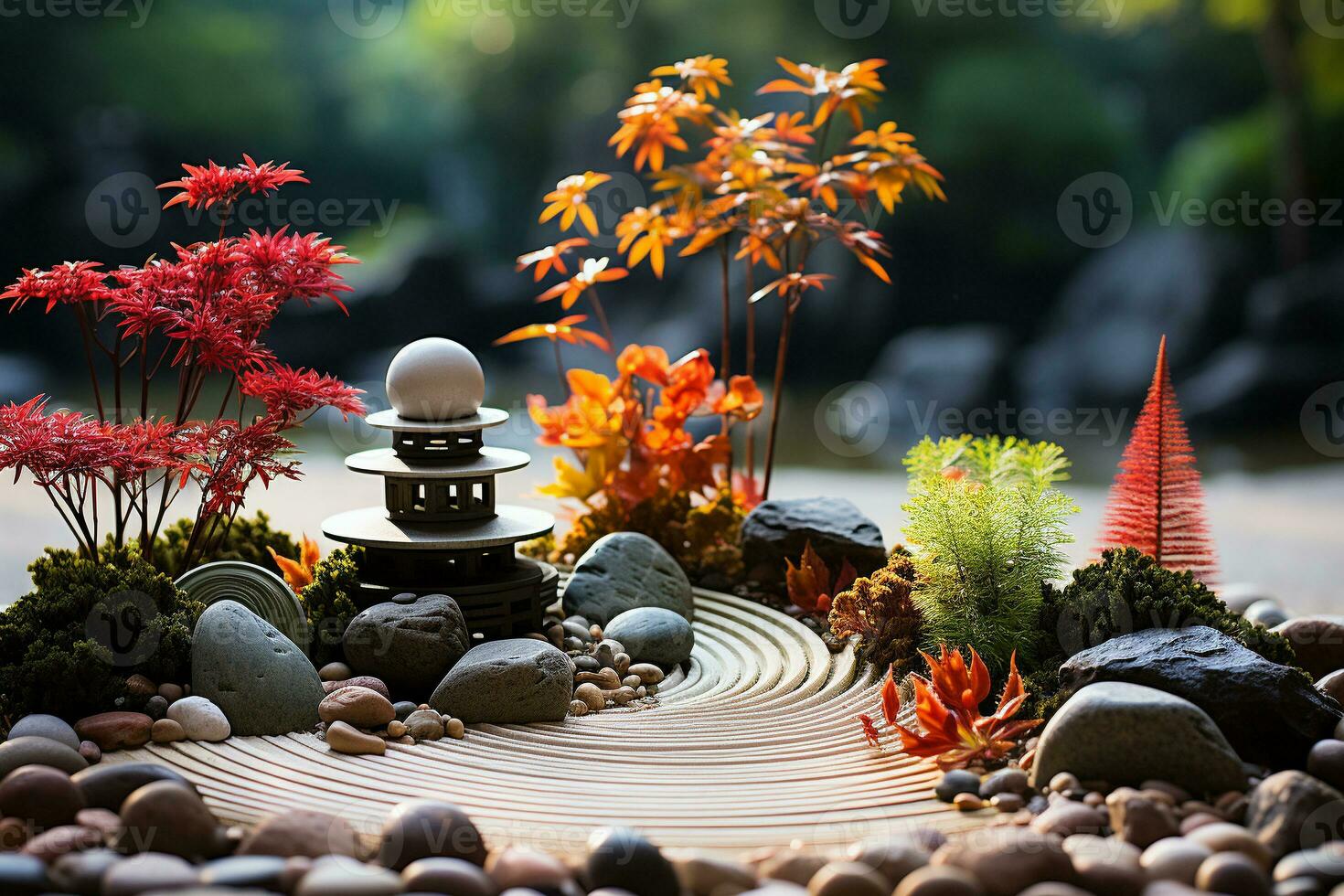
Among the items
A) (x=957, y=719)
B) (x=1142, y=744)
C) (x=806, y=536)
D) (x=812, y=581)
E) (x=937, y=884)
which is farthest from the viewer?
(x=806, y=536)

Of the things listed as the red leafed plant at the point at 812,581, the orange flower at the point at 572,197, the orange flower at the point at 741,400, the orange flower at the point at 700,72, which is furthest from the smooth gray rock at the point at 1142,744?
the orange flower at the point at 700,72

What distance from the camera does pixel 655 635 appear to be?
14.5ft

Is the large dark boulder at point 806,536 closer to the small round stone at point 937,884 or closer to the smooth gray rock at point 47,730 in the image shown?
the small round stone at point 937,884

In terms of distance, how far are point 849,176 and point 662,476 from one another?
161 cm

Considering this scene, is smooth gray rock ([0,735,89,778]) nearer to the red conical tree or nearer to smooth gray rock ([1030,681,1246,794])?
smooth gray rock ([1030,681,1246,794])

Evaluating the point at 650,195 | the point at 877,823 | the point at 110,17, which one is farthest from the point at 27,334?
the point at 877,823

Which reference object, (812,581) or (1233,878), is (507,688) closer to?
(812,581)

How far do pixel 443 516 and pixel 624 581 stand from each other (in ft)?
2.68

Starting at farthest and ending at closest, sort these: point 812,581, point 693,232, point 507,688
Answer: point 693,232
point 812,581
point 507,688

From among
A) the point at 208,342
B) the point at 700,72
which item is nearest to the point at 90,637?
the point at 208,342

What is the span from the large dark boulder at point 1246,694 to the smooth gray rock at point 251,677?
2.36 metres

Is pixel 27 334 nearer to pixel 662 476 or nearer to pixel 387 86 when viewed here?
pixel 387 86

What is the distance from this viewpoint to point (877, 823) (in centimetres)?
305

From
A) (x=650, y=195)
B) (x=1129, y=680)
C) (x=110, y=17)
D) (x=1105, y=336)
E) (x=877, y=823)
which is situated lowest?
(x=877, y=823)
